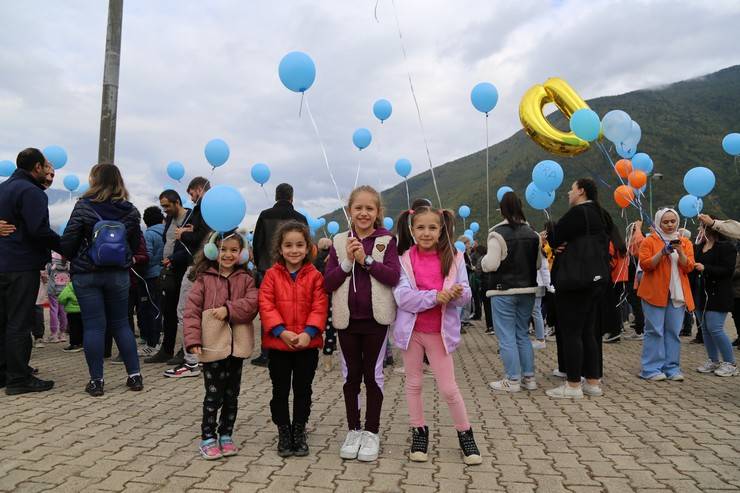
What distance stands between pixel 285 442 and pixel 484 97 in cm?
496

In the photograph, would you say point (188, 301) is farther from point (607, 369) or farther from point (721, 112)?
point (721, 112)

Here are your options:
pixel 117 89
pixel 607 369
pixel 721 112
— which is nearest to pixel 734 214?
pixel 721 112

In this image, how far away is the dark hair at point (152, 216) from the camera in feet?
22.3

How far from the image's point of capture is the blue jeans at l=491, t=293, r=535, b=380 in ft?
16.8

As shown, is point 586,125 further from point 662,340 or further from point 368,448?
point 368,448

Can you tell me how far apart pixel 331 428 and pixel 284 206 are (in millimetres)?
2900

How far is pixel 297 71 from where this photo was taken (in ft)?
15.0

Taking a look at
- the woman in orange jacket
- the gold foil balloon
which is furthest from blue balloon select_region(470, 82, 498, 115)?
the woman in orange jacket

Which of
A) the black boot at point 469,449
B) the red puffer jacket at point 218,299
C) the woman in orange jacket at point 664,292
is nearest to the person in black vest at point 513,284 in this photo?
the woman in orange jacket at point 664,292

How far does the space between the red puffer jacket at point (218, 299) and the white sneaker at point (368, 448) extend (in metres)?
1.05

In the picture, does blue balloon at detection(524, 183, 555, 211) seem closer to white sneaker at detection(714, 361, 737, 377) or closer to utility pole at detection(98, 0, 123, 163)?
white sneaker at detection(714, 361, 737, 377)

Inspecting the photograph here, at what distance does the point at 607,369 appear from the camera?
21.0 ft

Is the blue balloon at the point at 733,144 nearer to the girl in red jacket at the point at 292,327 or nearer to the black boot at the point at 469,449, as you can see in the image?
the black boot at the point at 469,449

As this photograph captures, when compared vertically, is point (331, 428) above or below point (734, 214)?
below
